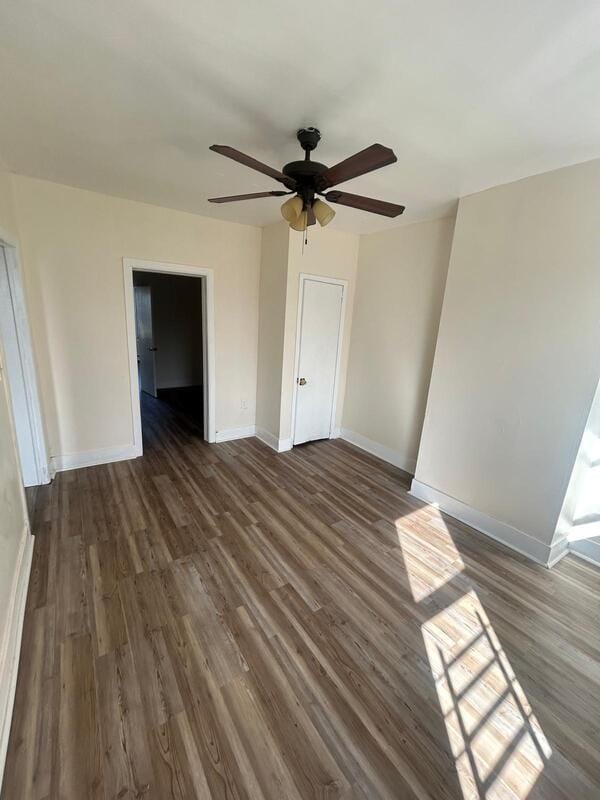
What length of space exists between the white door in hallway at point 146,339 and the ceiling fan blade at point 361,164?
4930 mm

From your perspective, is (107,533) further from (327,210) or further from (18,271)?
(327,210)

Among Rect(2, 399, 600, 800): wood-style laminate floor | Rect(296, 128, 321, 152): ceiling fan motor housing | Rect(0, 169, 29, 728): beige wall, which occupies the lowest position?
Rect(2, 399, 600, 800): wood-style laminate floor

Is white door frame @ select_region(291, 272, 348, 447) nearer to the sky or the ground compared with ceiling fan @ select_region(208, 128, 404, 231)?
nearer to the ground

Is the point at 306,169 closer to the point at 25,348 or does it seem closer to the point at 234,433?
A: the point at 25,348

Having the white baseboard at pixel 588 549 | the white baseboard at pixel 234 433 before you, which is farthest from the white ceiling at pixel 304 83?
the white baseboard at pixel 234 433

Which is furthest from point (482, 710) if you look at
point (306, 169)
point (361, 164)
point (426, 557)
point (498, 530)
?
point (306, 169)

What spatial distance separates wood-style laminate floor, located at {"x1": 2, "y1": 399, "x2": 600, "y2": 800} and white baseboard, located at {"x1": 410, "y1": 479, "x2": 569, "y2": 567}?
109 millimetres

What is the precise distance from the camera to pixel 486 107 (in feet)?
5.14

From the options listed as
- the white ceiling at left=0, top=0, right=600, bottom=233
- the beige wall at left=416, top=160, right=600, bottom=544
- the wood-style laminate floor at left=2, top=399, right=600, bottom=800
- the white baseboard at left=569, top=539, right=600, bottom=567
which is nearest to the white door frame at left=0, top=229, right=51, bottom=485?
the wood-style laminate floor at left=2, top=399, right=600, bottom=800

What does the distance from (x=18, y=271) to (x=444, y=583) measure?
3964 mm

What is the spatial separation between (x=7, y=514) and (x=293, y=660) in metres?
1.68

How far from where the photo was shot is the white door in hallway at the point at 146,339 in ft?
19.3

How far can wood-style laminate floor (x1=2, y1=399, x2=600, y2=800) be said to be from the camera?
4.00 feet

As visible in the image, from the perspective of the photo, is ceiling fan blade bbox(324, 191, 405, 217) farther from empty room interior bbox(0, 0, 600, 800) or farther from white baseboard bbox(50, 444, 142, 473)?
white baseboard bbox(50, 444, 142, 473)
